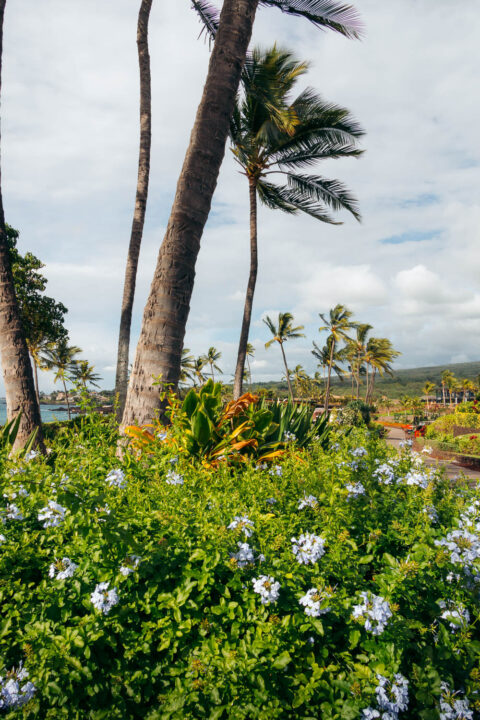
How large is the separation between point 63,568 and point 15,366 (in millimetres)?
4412

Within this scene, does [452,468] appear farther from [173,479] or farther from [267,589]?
[267,589]

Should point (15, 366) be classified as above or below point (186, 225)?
below

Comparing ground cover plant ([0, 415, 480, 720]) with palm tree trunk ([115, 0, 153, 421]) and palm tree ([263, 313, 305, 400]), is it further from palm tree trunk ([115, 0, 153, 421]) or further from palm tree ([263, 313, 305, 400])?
palm tree ([263, 313, 305, 400])

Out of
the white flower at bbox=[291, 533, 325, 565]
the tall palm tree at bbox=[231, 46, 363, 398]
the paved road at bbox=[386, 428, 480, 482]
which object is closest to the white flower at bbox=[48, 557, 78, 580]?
the white flower at bbox=[291, 533, 325, 565]

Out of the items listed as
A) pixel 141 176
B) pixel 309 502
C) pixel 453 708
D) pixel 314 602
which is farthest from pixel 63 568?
pixel 141 176

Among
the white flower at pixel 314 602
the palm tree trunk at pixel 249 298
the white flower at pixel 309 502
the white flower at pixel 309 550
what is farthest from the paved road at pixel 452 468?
the palm tree trunk at pixel 249 298

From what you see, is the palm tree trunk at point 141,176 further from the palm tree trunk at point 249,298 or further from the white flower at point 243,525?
the white flower at point 243,525

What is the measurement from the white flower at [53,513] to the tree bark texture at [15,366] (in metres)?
3.89

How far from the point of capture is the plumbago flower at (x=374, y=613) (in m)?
1.50

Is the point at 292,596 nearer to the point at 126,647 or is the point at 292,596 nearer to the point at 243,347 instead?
the point at 126,647

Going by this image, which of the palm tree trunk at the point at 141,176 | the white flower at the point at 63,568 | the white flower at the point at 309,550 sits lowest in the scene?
the white flower at the point at 63,568

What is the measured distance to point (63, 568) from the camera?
1.71 m

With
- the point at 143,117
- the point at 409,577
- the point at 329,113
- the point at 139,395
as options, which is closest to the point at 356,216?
the point at 329,113

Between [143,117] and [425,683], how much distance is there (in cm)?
1033
